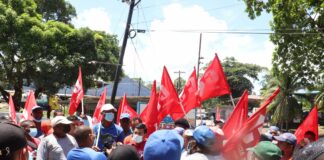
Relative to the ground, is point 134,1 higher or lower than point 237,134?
higher

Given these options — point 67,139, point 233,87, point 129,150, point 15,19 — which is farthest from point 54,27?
point 233,87

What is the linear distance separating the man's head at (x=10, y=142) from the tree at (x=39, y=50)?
66.5 ft

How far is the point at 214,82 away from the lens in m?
7.78

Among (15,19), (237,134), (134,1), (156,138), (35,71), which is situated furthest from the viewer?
(35,71)

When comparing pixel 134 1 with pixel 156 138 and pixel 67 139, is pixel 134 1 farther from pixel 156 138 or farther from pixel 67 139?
pixel 156 138

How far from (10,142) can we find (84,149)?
160 cm

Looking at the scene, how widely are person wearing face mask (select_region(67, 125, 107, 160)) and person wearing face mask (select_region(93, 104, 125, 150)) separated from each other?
1.68 metres

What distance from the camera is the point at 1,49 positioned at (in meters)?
21.7

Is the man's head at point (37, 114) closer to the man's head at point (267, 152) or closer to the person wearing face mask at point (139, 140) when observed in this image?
the person wearing face mask at point (139, 140)

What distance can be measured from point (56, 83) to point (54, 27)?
2.97 meters

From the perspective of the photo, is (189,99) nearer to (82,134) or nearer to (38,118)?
(38,118)

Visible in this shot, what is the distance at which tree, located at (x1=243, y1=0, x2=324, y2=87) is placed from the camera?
49.9ft

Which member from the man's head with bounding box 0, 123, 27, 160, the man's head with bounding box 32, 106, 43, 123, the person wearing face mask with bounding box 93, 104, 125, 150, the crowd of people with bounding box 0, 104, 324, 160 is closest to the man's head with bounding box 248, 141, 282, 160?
the crowd of people with bounding box 0, 104, 324, 160

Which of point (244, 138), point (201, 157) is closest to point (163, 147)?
point (201, 157)
